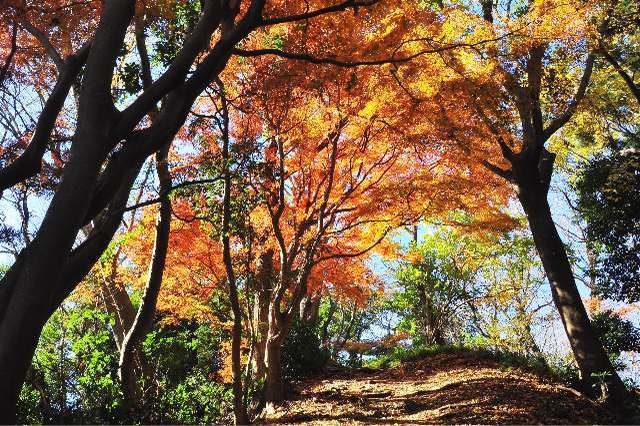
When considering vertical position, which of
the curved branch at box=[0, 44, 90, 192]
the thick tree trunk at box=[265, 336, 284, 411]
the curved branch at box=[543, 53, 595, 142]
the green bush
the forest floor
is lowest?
the forest floor

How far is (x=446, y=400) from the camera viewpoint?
8.83m

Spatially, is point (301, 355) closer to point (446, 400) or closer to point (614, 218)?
point (446, 400)

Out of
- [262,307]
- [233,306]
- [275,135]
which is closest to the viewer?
[233,306]

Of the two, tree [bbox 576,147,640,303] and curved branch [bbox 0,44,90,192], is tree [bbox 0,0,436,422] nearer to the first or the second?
curved branch [bbox 0,44,90,192]

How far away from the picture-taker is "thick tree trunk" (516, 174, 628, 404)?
8.48m

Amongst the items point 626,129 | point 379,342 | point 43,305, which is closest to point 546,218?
point 626,129

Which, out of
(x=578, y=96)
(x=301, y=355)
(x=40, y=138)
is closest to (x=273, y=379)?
(x=301, y=355)

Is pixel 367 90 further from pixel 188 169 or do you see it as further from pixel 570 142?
pixel 570 142

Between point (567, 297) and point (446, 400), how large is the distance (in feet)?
9.90

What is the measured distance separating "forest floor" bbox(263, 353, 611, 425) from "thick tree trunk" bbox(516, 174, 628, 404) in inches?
22.0

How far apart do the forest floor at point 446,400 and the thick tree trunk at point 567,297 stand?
0.56 meters

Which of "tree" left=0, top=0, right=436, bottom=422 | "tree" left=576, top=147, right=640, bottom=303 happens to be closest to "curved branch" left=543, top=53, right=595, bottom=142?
"tree" left=576, top=147, right=640, bottom=303

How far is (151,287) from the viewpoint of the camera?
737 cm

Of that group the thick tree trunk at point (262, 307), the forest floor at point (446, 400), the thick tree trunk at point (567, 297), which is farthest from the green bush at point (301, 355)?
the thick tree trunk at point (567, 297)
